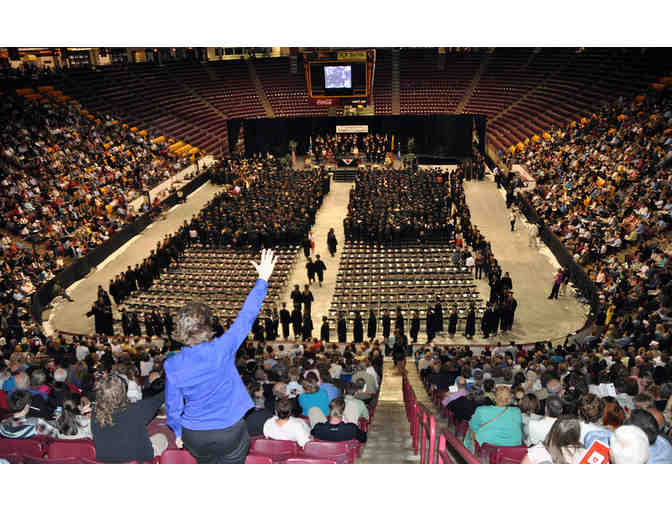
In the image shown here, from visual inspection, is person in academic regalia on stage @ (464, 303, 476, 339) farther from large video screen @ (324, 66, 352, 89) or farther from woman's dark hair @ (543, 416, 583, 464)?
large video screen @ (324, 66, 352, 89)

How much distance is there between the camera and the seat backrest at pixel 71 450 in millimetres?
4762

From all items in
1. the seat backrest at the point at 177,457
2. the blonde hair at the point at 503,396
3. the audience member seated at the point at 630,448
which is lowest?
the blonde hair at the point at 503,396

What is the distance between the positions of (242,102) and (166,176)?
673 inches

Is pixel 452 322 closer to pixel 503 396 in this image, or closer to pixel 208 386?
pixel 503 396

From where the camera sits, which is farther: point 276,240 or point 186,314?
point 276,240

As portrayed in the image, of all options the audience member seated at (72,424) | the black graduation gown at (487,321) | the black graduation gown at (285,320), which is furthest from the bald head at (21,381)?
the black graduation gown at (487,321)

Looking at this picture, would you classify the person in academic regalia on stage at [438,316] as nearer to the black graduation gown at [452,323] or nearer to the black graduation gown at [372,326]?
the black graduation gown at [452,323]

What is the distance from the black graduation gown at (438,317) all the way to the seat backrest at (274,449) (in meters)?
10.00

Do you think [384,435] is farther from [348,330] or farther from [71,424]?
[348,330]

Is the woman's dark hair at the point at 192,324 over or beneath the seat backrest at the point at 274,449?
over

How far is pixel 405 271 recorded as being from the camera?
1845cm

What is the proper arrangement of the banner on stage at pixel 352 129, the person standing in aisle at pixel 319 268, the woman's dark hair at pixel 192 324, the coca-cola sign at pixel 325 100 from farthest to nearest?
the banner on stage at pixel 352 129 < the coca-cola sign at pixel 325 100 < the person standing in aisle at pixel 319 268 < the woman's dark hair at pixel 192 324

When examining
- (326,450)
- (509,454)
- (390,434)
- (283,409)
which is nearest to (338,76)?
(390,434)
